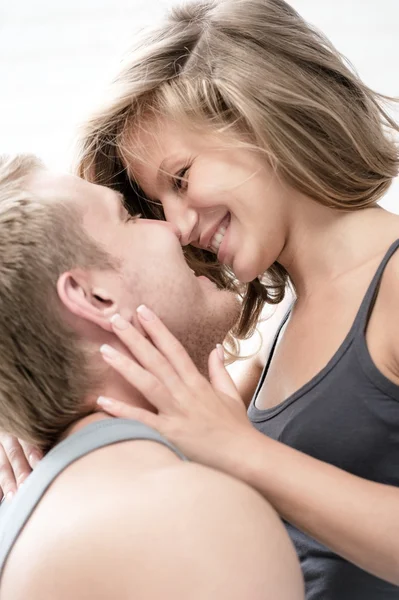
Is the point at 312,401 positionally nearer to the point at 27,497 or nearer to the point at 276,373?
the point at 276,373

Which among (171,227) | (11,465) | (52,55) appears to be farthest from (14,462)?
(52,55)

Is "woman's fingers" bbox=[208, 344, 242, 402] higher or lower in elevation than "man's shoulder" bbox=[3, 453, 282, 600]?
lower

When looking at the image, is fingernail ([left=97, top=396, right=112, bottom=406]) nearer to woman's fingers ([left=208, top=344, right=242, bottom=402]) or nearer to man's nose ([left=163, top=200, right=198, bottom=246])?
woman's fingers ([left=208, top=344, right=242, bottom=402])

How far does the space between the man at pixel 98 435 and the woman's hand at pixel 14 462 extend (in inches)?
2.9

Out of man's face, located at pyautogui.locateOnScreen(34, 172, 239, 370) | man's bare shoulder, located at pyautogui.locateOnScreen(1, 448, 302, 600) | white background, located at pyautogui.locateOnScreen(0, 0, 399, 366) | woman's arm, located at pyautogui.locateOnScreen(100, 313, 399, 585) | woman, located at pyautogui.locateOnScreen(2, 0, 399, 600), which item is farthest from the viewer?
white background, located at pyautogui.locateOnScreen(0, 0, 399, 366)

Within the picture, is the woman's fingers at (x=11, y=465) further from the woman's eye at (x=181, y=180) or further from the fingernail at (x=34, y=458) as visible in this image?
the woman's eye at (x=181, y=180)

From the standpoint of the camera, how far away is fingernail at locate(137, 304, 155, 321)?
42.1 inches

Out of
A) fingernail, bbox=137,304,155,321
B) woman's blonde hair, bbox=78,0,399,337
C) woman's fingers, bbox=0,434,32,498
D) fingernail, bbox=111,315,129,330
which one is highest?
woman's blonde hair, bbox=78,0,399,337

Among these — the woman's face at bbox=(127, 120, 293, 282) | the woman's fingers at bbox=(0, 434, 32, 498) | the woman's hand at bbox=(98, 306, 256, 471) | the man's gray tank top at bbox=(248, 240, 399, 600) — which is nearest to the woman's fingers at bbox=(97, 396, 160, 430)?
the woman's hand at bbox=(98, 306, 256, 471)

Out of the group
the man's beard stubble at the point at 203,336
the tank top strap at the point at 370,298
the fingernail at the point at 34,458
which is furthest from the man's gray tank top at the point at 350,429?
the fingernail at the point at 34,458

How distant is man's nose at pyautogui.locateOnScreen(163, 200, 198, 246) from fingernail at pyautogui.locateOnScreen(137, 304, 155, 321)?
12.2 inches

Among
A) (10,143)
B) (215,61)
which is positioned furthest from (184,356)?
(10,143)

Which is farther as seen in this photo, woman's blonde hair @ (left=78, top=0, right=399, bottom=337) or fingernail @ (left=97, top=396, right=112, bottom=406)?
woman's blonde hair @ (left=78, top=0, right=399, bottom=337)

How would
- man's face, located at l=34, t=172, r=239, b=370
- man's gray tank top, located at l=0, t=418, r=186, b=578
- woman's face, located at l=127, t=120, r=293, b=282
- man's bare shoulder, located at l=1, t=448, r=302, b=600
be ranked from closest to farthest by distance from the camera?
man's bare shoulder, located at l=1, t=448, r=302, b=600, man's gray tank top, located at l=0, t=418, r=186, b=578, man's face, located at l=34, t=172, r=239, b=370, woman's face, located at l=127, t=120, r=293, b=282
